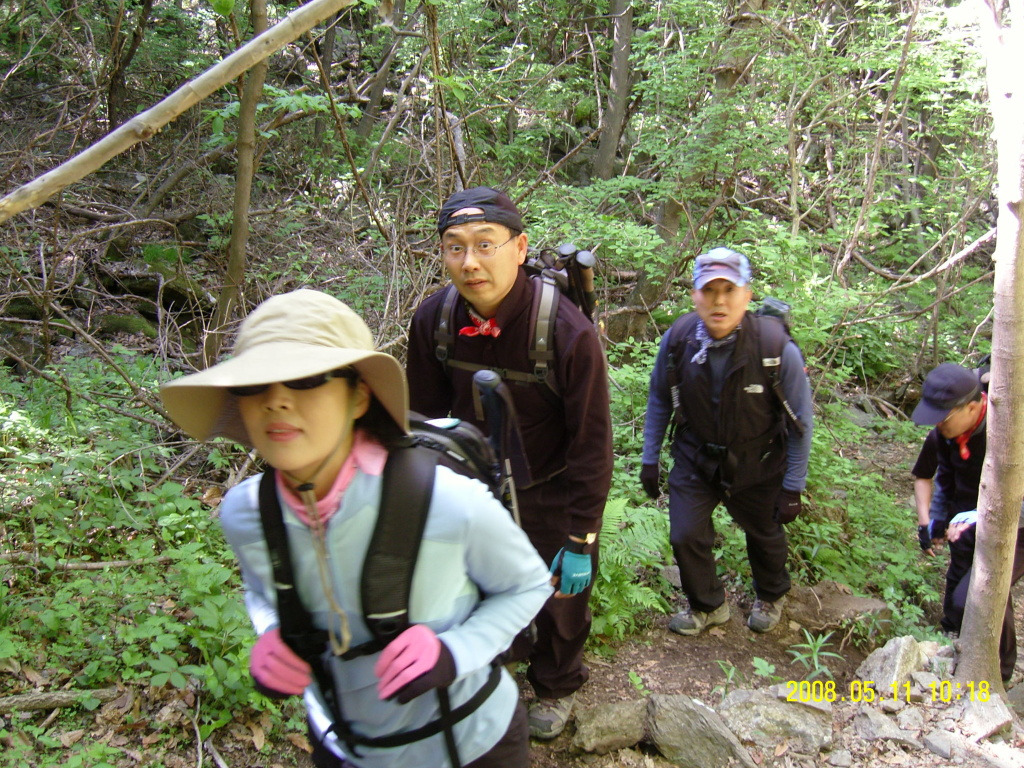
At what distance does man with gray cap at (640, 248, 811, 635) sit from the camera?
154 inches

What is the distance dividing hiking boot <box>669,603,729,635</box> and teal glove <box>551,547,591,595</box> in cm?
191

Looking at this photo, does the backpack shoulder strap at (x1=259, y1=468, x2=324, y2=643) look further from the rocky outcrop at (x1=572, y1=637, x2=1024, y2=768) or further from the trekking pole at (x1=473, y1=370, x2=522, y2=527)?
the rocky outcrop at (x1=572, y1=637, x2=1024, y2=768)

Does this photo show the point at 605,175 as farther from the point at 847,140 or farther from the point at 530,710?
the point at 530,710

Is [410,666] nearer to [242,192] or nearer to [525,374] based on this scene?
[525,374]

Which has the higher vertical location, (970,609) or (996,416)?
(996,416)

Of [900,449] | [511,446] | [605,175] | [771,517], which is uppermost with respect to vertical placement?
[605,175]

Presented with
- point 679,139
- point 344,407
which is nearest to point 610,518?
point 344,407

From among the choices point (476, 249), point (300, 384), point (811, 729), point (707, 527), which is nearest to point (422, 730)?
point (300, 384)

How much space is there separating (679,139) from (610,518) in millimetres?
5785

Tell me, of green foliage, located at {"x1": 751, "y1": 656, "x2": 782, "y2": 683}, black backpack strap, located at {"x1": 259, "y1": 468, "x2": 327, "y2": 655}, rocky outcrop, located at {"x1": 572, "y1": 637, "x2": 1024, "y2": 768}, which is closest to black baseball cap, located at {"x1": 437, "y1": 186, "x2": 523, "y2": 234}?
black backpack strap, located at {"x1": 259, "y1": 468, "x2": 327, "y2": 655}

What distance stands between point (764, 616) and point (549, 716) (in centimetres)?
193

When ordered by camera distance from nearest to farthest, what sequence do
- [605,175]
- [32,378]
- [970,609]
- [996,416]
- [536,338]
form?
[536,338] → [996,416] → [970,609] → [32,378] → [605,175]

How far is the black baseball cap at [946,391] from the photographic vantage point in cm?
390

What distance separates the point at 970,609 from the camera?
384cm
